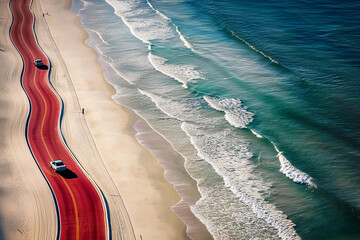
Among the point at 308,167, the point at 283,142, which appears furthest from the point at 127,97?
the point at 308,167

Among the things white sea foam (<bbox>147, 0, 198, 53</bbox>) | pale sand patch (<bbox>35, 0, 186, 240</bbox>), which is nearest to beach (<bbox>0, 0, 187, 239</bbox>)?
pale sand patch (<bbox>35, 0, 186, 240</bbox>)

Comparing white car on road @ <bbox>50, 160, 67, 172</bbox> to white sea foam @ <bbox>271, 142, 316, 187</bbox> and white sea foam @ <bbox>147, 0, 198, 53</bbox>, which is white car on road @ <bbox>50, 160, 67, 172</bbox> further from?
white sea foam @ <bbox>147, 0, 198, 53</bbox>

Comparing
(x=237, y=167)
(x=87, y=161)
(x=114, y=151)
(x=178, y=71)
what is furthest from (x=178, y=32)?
(x=237, y=167)

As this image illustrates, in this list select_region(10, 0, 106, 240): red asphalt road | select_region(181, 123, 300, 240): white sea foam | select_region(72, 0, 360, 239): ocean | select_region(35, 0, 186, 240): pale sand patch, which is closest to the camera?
select_region(10, 0, 106, 240): red asphalt road

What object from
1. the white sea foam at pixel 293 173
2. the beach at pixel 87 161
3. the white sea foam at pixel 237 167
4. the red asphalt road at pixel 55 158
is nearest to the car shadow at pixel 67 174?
the red asphalt road at pixel 55 158

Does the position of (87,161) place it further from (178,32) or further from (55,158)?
(178,32)

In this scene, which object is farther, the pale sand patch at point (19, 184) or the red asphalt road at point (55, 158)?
the red asphalt road at point (55, 158)

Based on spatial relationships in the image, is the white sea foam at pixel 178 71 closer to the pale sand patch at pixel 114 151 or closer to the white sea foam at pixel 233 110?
the white sea foam at pixel 233 110
